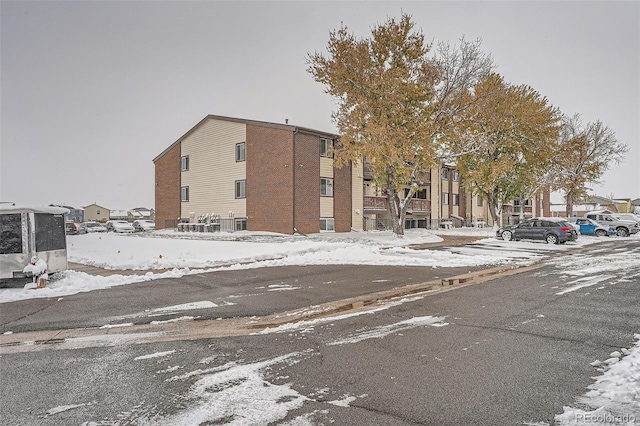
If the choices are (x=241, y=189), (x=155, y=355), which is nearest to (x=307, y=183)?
(x=241, y=189)

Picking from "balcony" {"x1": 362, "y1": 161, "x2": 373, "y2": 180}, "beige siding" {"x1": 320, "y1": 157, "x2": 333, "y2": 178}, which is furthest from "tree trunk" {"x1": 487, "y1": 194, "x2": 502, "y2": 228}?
"beige siding" {"x1": 320, "y1": 157, "x2": 333, "y2": 178}

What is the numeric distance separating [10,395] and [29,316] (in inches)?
164

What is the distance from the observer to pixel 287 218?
2947 centimetres

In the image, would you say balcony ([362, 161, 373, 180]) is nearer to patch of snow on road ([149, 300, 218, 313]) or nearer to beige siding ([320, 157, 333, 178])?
beige siding ([320, 157, 333, 178])

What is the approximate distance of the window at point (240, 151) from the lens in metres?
32.8

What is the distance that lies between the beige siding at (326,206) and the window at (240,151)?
7410 mm

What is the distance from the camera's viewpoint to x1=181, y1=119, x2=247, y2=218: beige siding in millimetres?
33469

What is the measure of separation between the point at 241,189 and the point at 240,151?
10.3 feet

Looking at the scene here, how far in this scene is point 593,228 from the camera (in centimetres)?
3300

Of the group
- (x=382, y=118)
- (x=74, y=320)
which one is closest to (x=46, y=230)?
(x=74, y=320)

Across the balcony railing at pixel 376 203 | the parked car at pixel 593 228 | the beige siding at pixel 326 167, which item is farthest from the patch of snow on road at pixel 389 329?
the parked car at pixel 593 228

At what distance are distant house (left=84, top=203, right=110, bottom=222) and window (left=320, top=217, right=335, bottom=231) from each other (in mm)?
103904

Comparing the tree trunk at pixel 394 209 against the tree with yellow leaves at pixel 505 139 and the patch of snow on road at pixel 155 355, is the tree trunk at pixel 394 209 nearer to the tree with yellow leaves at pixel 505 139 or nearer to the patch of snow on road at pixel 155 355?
the tree with yellow leaves at pixel 505 139

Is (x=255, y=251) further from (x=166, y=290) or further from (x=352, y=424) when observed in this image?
(x=352, y=424)
